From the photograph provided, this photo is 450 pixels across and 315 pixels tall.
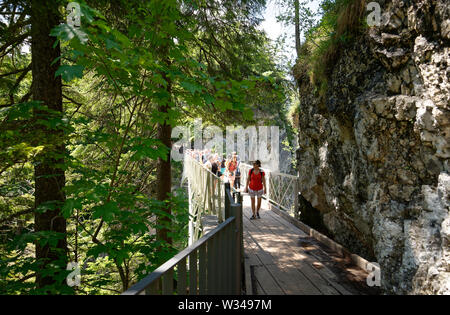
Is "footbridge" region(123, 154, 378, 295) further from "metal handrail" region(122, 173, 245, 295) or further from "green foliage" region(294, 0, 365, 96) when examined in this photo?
"green foliage" region(294, 0, 365, 96)

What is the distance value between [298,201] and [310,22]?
7.52 m

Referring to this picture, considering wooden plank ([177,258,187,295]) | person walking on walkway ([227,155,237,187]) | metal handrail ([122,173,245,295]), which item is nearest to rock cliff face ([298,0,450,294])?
metal handrail ([122,173,245,295])

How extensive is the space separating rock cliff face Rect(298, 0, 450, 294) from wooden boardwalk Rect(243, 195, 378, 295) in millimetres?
597

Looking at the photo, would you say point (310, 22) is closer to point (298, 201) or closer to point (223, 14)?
point (223, 14)

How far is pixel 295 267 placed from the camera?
5.12 metres

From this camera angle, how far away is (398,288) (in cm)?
403

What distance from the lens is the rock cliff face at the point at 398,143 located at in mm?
3430

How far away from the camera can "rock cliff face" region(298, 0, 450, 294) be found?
343 cm

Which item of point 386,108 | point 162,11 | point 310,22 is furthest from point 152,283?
point 310,22

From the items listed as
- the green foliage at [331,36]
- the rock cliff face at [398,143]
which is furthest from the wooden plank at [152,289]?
the green foliage at [331,36]

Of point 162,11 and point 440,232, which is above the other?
point 162,11

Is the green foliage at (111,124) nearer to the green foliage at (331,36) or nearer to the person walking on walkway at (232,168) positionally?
the green foliage at (331,36)

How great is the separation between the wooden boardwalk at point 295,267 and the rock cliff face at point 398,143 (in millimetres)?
597

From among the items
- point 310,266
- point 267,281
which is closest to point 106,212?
point 267,281
